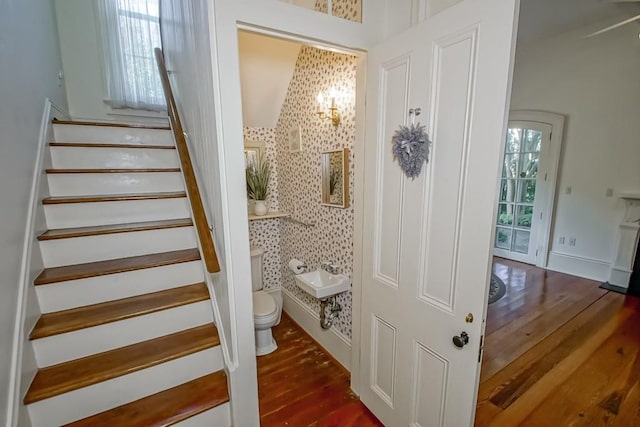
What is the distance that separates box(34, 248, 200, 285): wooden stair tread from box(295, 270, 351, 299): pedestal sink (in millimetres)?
801

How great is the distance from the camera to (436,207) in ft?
3.85

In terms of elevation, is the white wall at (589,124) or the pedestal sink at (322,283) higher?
the white wall at (589,124)

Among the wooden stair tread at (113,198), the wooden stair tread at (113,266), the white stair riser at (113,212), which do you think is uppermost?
the wooden stair tread at (113,198)

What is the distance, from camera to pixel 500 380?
1.96 metres

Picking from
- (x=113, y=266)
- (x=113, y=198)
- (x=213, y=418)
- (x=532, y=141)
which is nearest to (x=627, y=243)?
(x=532, y=141)

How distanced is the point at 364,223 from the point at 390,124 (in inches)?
22.5

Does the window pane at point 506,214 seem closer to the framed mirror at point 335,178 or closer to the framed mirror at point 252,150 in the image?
the framed mirror at point 335,178

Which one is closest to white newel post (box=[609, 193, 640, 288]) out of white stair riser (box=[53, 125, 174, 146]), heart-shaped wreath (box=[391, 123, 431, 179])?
heart-shaped wreath (box=[391, 123, 431, 179])

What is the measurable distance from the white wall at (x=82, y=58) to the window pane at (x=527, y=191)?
235 inches

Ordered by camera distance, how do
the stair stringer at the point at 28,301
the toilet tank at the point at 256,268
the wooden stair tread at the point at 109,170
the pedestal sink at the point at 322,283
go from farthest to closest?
the toilet tank at the point at 256,268 → the pedestal sink at the point at 322,283 → the wooden stair tread at the point at 109,170 → the stair stringer at the point at 28,301

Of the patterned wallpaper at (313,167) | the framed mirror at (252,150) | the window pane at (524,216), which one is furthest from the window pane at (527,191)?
the framed mirror at (252,150)

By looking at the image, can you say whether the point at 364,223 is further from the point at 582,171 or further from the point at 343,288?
the point at 582,171

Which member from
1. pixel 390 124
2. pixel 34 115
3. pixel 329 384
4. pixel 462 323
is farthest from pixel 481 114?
pixel 34 115

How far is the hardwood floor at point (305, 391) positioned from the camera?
1733 millimetres
